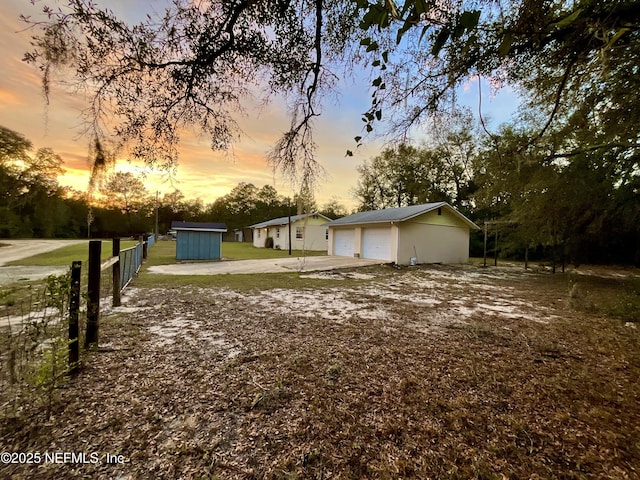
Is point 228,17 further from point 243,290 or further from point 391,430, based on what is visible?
point 243,290

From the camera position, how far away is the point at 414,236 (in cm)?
1533

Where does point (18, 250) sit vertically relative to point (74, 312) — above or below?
below

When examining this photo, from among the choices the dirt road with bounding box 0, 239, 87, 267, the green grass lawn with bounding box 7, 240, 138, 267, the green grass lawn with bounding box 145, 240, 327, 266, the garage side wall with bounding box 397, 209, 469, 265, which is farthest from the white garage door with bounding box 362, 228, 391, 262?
the dirt road with bounding box 0, 239, 87, 267

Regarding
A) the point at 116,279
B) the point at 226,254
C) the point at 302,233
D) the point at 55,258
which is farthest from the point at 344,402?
the point at 302,233

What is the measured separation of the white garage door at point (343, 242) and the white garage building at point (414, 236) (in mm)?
32

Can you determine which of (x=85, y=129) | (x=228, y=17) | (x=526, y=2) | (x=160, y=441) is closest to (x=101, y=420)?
(x=160, y=441)

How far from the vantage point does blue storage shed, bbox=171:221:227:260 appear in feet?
47.4

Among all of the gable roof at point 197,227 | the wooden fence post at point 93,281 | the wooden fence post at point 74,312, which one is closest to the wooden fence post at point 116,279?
the wooden fence post at point 93,281

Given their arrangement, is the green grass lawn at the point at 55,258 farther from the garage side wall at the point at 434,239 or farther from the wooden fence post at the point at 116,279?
the garage side wall at the point at 434,239

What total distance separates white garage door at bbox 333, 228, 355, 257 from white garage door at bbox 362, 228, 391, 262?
1.25 meters

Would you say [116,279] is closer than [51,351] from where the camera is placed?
No

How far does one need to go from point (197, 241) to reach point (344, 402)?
14.0 metres

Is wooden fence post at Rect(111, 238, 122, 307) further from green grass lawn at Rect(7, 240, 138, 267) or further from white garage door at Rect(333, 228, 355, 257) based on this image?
white garage door at Rect(333, 228, 355, 257)

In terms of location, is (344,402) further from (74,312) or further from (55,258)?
(55,258)
